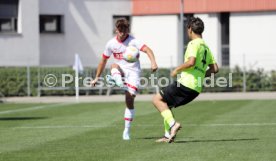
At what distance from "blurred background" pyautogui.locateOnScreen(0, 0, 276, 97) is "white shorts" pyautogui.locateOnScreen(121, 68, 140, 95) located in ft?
71.3

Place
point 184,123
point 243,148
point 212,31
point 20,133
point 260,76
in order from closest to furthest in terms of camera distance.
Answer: point 243,148 < point 20,133 < point 184,123 < point 260,76 < point 212,31

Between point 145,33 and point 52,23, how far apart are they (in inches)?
190

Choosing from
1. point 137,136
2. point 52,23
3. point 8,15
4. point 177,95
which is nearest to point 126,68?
point 137,136

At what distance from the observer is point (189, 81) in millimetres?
13758

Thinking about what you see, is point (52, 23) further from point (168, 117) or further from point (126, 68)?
point (168, 117)

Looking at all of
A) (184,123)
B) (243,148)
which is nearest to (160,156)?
(243,148)

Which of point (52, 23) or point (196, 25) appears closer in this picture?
point (196, 25)

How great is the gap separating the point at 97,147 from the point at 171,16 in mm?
29493

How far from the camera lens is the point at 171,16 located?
139ft

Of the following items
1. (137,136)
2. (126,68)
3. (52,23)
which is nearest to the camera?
(126,68)

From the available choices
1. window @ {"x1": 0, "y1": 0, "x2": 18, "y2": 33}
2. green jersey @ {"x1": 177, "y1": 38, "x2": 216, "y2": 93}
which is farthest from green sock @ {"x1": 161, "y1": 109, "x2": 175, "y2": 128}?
window @ {"x1": 0, "y1": 0, "x2": 18, "y2": 33}

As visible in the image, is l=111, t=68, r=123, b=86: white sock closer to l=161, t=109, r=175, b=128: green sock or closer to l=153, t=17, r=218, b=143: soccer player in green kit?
l=153, t=17, r=218, b=143: soccer player in green kit

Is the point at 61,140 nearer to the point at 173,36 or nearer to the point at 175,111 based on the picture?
the point at 175,111

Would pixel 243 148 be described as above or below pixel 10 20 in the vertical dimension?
below
